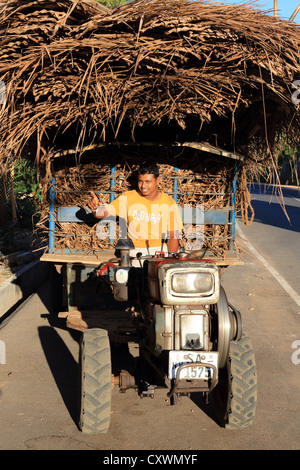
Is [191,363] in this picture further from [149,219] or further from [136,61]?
[136,61]

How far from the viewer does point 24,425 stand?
4.20 metres

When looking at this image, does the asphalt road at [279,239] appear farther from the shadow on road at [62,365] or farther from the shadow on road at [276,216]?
the shadow on road at [62,365]

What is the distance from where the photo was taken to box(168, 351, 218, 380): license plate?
141 inches

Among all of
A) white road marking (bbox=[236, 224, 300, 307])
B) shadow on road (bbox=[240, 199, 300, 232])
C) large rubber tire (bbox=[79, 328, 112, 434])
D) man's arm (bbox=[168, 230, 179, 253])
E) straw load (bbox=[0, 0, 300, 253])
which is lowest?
white road marking (bbox=[236, 224, 300, 307])

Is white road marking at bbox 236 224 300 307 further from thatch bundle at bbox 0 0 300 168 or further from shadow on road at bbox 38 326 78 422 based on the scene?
shadow on road at bbox 38 326 78 422

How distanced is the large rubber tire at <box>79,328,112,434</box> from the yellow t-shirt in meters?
1.93

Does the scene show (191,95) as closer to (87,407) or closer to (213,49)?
(213,49)

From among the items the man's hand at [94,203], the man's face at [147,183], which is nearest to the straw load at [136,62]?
the man's face at [147,183]

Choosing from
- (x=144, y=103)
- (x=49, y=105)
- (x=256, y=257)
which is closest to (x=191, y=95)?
(x=144, y=103)

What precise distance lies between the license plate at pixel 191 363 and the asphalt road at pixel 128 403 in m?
0.66

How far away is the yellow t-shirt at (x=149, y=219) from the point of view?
5781 mm

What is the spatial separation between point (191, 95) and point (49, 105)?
1476 millimetres

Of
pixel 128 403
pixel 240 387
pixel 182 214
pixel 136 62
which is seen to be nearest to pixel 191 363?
pixel 240 387

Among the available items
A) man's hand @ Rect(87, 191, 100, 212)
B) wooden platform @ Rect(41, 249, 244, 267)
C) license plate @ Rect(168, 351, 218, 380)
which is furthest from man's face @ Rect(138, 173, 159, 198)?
license plate @ Rect(168, 351, 218, 380)
